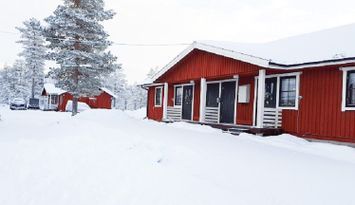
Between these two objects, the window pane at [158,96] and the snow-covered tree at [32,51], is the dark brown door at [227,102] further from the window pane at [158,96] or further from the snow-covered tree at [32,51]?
the snow-covered tree at [32,51]

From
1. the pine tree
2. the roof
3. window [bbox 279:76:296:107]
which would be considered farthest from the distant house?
window [bbox 279:76:296:107]

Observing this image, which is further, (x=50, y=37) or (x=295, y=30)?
(x=295, y=30)

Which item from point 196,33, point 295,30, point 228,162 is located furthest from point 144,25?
point 228,162

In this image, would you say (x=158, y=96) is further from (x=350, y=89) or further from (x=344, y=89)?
(x=350, y=89)

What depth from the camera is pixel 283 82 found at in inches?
524

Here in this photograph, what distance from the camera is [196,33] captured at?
130 feet

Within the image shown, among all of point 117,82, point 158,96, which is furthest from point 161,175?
point 117,82

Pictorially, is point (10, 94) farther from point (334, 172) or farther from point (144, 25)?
point (334, 172)

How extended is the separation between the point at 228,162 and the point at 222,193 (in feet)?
7.16

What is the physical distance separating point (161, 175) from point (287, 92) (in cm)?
918

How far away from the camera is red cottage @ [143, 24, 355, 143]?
36.5 ft

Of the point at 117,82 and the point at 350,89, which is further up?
the point at 117,82

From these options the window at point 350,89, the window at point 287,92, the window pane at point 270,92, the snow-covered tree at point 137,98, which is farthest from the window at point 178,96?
the snow-covered tree at point 137,98

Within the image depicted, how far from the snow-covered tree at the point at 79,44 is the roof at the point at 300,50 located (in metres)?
10.9
